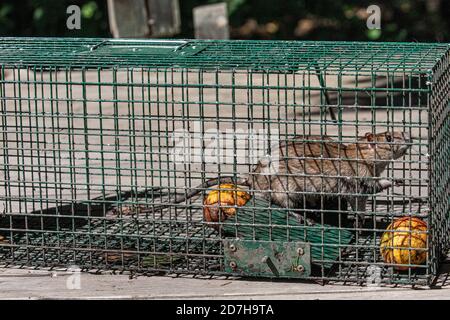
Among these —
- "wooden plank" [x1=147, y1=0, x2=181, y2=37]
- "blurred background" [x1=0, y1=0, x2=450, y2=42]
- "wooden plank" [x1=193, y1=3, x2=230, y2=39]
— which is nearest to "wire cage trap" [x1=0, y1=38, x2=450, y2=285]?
"wooden plank" [x1=147, y1=0, x2=181, y2=37]

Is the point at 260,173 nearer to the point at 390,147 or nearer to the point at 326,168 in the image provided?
the point at 326,168

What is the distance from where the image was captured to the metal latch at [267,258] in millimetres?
5152

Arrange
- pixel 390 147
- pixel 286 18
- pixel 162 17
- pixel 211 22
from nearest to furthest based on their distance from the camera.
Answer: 1. pixel 390 147
2. pixel 162 17
3. pixel 211 22
4. pixel 286 18

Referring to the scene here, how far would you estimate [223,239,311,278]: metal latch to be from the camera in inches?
203

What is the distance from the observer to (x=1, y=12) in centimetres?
1448

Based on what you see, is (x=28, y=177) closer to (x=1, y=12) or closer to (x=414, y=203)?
(x=414, y=203)

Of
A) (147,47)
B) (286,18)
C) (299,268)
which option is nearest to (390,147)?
(299,268)

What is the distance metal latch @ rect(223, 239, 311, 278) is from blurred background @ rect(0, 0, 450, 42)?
8908 millimetres

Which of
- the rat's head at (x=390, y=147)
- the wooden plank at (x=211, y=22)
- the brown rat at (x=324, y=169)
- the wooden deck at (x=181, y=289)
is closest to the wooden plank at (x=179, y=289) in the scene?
the wooden deck at (x=181, y=289)

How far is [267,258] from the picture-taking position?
5188 mm

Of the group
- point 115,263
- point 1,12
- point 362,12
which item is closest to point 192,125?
point 115,263

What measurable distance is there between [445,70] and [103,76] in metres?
7.74

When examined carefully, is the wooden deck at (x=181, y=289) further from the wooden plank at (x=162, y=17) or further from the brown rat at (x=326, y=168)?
the wooden plank at (x=162, y=17)

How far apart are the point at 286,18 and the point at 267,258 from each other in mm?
9994
